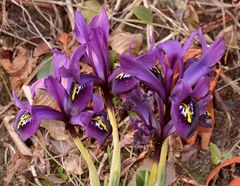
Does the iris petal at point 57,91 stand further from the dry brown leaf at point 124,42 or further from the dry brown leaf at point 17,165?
the dry brown leaf at point 124,42

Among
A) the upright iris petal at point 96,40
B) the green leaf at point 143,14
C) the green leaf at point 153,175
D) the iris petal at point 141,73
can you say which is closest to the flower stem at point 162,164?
the green leaf at point 153,175

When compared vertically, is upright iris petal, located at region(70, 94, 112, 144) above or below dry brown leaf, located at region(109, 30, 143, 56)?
below

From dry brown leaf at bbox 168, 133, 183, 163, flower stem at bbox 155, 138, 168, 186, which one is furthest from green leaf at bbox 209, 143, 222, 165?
flower stem at bbox 155, 138, 168, 186

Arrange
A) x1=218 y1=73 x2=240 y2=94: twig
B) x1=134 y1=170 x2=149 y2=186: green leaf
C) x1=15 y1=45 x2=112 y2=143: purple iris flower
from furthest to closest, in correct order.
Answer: x1=218 y1=73 x2=240 y2=94: twig → x1=134 y1=170 x2=149 y2=186: green leaf → x1=15 y1=45 x2=112 y2=143: purple iris flower

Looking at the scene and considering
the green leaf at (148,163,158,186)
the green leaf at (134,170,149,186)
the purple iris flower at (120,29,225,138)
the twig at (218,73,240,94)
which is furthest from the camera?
the twig at (218,73,240,94)

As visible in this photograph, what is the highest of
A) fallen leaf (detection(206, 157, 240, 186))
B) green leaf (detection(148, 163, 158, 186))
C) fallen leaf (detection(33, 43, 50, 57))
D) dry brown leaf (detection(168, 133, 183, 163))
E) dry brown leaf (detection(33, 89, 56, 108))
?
fallen leaf (detection(33, 43, 50, 57))

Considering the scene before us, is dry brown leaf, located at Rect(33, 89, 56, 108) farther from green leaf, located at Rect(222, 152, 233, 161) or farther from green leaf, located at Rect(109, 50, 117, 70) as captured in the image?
green leaf, located at Rect(222, 152, 233, 161)
